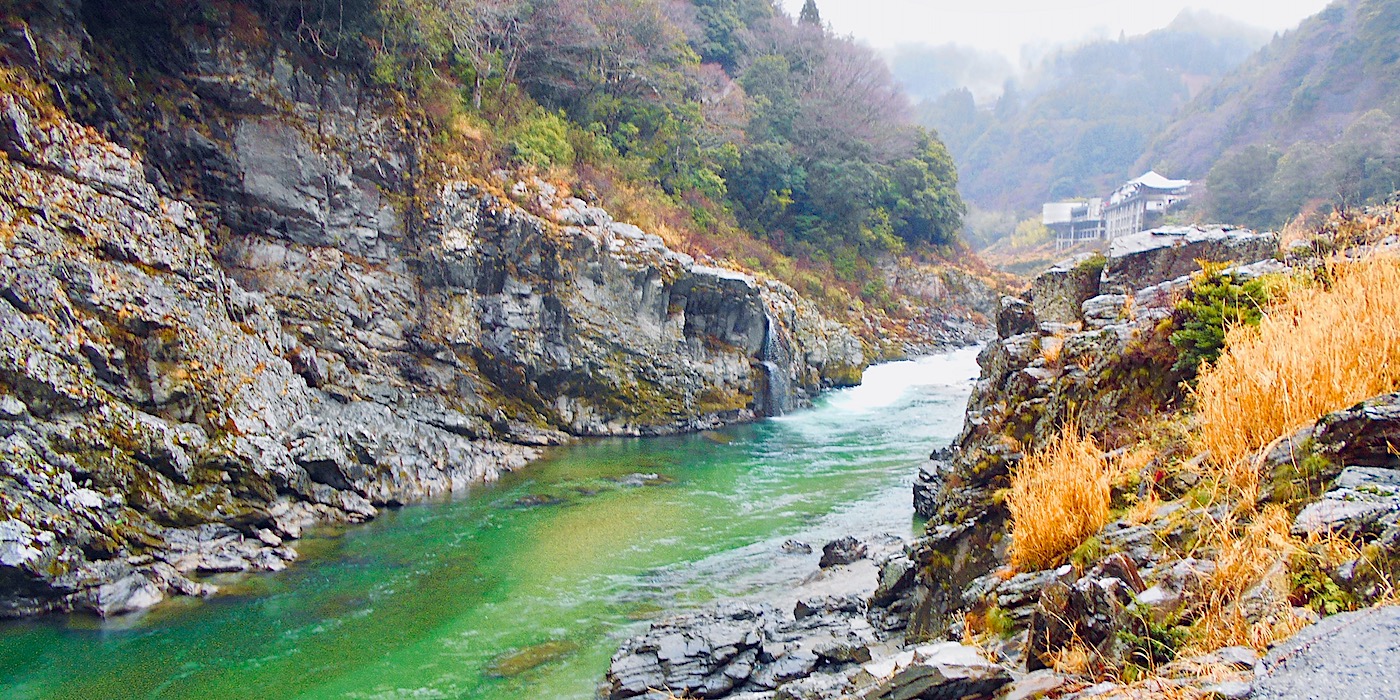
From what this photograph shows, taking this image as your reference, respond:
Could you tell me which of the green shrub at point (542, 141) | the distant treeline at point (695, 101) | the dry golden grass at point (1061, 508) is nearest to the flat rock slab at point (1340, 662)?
the dry golden grass at point (1061, 508)

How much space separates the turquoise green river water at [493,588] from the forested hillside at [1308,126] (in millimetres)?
25993

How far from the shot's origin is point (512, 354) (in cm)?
2186

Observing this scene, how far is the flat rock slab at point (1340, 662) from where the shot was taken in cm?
238

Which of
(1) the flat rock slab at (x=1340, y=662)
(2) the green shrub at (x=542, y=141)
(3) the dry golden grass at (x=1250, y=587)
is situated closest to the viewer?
(1) the flat rock slab at (x=1340, y=662)

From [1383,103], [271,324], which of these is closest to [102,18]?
[271,324]

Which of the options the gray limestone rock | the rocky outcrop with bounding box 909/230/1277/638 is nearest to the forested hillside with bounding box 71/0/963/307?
the gray limestone rock

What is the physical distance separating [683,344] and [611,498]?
30.9 feet

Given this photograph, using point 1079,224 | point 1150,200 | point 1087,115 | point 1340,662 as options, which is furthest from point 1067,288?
point 1087,115

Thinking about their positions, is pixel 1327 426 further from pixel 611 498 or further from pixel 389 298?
pixel 389 298

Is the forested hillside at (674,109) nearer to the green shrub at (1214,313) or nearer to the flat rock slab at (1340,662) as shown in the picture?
the green shrub at (1214,313)

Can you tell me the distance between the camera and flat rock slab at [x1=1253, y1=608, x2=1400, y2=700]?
2.38 metres

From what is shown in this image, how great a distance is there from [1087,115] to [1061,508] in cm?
14631

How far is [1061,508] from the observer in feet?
16.3

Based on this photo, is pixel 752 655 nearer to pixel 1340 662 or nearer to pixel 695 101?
pixel 1340 662
